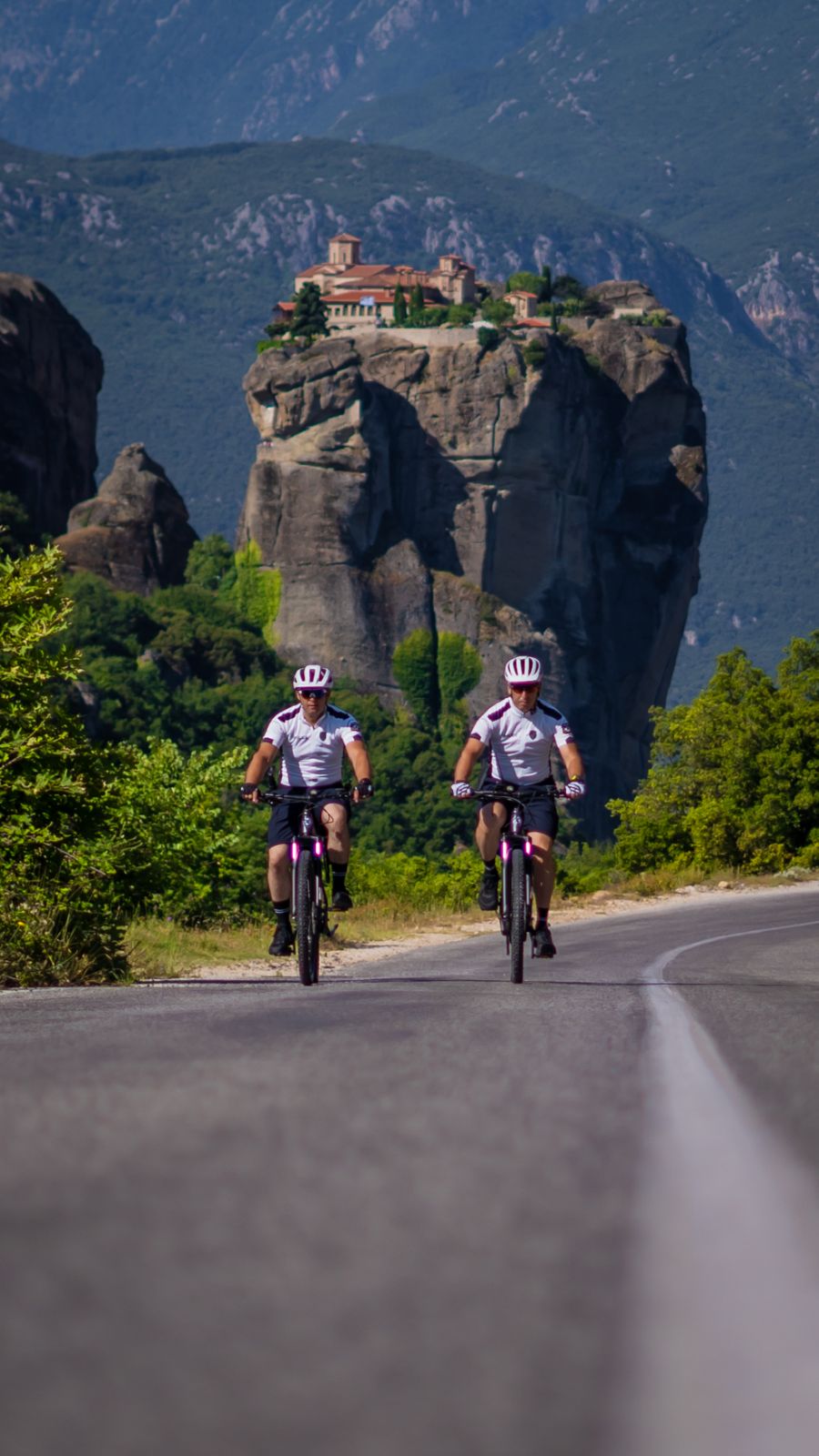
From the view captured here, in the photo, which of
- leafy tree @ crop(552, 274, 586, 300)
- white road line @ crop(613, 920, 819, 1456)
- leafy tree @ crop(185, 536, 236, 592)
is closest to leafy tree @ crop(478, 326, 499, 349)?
leafy tree @ crop(552, 274, 586, 300)

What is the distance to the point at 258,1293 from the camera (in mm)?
2314

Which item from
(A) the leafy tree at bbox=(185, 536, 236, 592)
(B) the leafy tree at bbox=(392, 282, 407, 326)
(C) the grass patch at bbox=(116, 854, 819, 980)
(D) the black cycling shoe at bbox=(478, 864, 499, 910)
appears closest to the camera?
(D) the black cycling shoe at bbox=(478, 864, 499, 910)

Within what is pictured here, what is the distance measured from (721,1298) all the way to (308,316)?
138 m

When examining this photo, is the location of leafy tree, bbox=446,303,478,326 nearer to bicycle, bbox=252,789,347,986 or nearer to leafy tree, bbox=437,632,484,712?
leafy tree, bbox=437,632,484,712

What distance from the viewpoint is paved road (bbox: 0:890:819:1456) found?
6.16 ft

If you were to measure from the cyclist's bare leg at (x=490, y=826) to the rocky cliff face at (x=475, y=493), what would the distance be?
11088 centimetres

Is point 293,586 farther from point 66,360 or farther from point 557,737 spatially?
point 557,737

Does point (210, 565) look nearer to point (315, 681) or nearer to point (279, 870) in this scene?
point (315, 681)

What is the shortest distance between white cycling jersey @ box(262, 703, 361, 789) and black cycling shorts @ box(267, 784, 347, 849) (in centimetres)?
9

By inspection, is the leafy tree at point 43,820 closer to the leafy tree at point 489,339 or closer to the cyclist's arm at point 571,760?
the cyclist's arm at point 571,760

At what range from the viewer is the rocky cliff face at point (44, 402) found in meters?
116

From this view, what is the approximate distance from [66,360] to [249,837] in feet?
316

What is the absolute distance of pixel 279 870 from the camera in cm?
1141

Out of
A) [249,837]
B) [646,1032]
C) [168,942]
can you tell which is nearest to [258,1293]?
[646,1032]
